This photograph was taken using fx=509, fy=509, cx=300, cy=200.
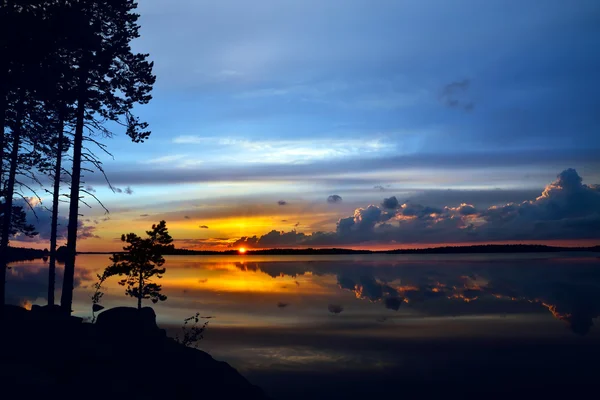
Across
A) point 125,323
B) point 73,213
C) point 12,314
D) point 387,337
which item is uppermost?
point 73,213

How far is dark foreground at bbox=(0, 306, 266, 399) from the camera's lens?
12.4 m

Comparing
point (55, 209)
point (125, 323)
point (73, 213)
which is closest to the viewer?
point (125, 323)

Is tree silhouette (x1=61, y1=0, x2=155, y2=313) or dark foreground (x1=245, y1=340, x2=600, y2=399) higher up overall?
tree silhouette (x1=61, y1=0, x2=155, y2=313)

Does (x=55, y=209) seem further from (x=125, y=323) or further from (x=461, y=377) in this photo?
(x=461, y=377)

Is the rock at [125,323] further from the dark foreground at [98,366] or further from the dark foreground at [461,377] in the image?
the dark foreground at [461,377]

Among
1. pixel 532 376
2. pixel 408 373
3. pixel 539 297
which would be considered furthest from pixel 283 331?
pixel 539 297

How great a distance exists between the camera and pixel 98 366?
15.4 m

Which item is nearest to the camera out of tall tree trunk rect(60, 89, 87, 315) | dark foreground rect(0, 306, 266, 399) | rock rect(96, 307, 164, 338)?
dark foreground rect(0, 306, 266, 399)

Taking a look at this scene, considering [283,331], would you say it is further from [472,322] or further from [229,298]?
[229,298]

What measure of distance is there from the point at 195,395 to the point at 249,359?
8.20 m

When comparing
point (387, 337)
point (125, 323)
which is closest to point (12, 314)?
point (125, 323)

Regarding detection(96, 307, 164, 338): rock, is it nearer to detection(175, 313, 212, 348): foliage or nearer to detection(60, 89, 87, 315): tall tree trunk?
detection(175, 313, 212, 348): foliage

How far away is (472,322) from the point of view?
3634 cm

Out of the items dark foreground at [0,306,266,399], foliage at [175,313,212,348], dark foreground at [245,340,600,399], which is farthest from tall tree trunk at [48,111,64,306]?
dark foreground at [245,340,600,399]
